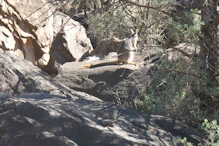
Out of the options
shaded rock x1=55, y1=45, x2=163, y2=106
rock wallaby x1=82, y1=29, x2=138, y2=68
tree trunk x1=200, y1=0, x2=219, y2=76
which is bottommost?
shaded rock x1=55, y1=45, x2=163, y2=106

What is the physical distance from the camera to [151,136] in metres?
4.38

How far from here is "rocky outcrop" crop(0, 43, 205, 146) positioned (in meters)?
4.05

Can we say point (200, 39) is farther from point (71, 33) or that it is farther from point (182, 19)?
point (71, 33)

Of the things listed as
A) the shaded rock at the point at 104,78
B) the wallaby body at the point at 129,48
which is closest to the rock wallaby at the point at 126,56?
the wallaby body at the point at 129,48

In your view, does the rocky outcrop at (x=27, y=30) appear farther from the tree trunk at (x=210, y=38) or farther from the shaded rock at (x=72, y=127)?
the shaded rock at (x=72, y=127)

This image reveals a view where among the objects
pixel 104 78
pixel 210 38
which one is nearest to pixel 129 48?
pixel 104 78

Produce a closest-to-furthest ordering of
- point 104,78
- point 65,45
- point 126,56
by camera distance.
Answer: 1. point 104,78
2. point 126,56
3. point 65,45

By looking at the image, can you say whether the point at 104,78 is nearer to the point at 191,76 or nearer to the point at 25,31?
the point at 25,31

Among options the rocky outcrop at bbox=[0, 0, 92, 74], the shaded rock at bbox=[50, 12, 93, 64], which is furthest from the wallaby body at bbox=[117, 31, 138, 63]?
the shaded rock at bbox=[50, 12, 93, 64]

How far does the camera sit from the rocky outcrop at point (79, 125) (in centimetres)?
405

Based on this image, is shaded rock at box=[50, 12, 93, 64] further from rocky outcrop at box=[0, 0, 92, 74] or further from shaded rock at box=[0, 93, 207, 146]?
shaded rock at box=[0, 93, 207, 146]

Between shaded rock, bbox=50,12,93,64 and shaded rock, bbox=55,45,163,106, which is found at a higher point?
shaded rock, bbox=50,12,93,64

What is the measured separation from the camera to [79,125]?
4164mm

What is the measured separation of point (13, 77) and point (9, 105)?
330cm
